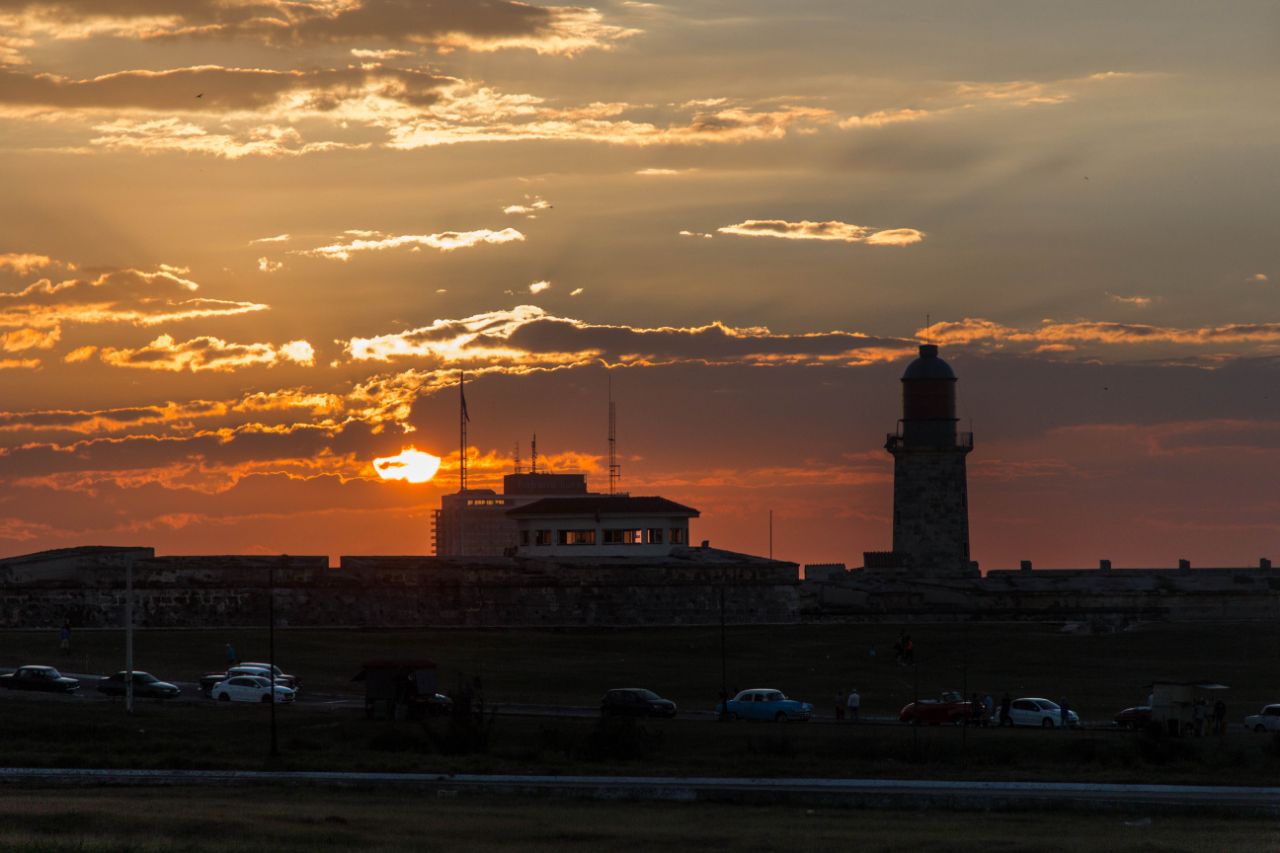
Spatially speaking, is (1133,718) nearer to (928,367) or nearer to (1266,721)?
(1266,721)

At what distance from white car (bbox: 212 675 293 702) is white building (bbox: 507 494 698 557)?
38.2 m

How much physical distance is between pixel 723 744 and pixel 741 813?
51.1 ft

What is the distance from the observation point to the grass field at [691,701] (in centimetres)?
5641

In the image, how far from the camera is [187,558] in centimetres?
9575

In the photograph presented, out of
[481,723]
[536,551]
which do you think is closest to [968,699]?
[481,723]


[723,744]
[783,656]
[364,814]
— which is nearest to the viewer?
[364,814]

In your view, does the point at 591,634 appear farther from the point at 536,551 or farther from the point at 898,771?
the point at 898,771

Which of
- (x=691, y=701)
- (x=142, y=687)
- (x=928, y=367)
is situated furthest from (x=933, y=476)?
(x=142, y=687)

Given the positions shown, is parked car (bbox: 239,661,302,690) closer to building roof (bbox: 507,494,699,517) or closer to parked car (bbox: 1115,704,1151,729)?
parked car (bbox: 1115,704,1151,729)

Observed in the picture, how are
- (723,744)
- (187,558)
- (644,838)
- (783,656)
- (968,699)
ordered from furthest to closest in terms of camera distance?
1. (187,558)
2. (783,656)
3. (968,699)
4. (723,744)
5. (644,838)

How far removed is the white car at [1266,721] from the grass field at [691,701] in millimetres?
2223

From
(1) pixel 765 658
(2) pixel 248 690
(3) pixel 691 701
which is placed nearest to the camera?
(2) pixel 248 690

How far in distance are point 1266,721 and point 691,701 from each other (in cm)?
2155

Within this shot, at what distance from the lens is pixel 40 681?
70.4 m
